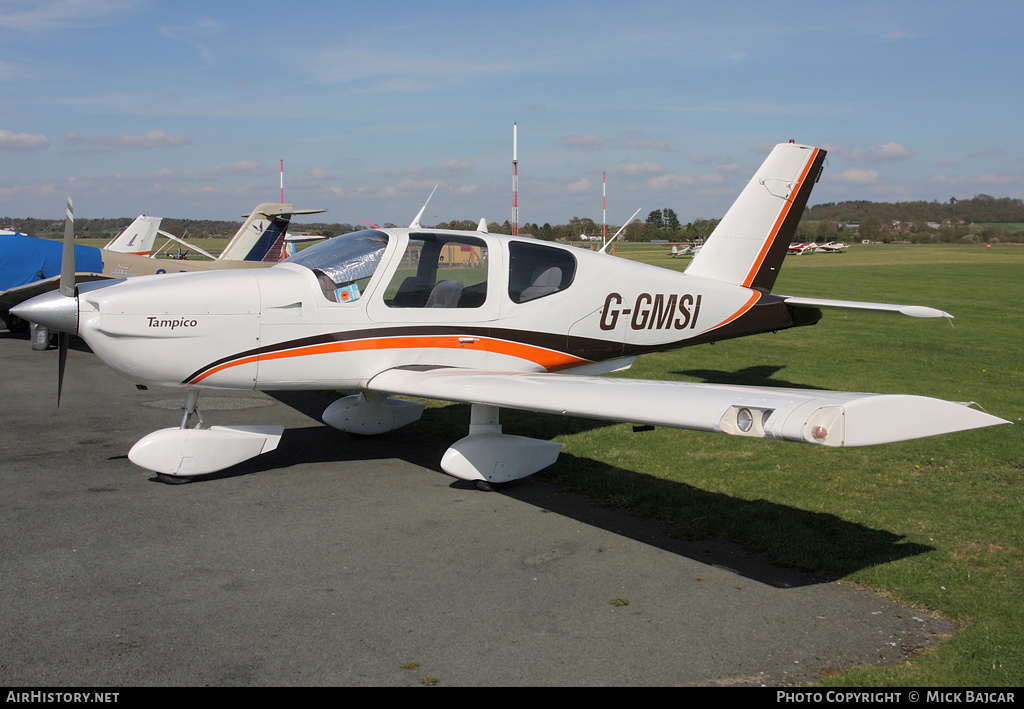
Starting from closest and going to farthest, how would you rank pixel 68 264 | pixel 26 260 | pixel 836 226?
pixel 68 264 → pixel 26 260 → pixel 836 226

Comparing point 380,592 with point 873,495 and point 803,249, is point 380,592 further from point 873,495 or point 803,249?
point 803,249

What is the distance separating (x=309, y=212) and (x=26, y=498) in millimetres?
11725

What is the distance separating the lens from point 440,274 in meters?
6.55

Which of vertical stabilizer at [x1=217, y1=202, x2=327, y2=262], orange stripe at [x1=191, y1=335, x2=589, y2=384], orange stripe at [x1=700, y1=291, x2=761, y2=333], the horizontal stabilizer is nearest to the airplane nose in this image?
orange stripe at [x1=191, y1=335, x2=589, y2=384]

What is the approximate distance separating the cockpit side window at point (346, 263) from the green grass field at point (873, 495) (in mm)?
2257

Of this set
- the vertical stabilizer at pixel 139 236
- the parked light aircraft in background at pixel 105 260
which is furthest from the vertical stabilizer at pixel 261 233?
the vertical stabilizer at pixel 139 236

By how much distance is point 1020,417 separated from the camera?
817 centimetres

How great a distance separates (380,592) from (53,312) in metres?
3.38

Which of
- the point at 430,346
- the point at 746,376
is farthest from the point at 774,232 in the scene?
the point at 430,346

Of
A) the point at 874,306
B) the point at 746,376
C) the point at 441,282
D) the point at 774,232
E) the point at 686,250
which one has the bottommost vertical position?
the point at 746,376

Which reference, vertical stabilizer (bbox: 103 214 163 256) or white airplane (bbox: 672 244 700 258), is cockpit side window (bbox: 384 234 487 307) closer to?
vertical stabilizer (bbox: 103 214 163 256)

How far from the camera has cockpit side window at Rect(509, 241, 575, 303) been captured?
6.75 metres

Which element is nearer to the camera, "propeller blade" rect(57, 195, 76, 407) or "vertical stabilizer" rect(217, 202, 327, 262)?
"propeller blade" rect(57, 195, 76, 407)

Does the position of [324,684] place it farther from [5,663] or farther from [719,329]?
[719,329]
